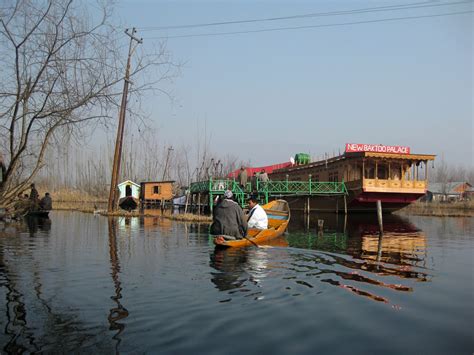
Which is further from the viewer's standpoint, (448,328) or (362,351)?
(448,328)

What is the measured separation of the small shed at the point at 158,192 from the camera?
49125mm

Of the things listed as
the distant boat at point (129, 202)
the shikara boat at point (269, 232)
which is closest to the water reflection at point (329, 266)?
the shikara boat at point (269, 232)

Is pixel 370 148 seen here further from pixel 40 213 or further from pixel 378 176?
pixel 40 213

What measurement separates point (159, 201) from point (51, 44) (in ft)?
132

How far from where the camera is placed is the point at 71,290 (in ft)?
25.5

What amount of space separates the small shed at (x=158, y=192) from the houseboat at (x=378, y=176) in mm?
16771

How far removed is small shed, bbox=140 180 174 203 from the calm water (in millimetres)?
35618

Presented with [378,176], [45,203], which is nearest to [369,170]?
[378,176]

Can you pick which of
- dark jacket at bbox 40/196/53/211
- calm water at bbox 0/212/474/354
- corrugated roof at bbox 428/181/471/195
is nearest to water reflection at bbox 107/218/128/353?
calm water at bbox 0/212/474/354

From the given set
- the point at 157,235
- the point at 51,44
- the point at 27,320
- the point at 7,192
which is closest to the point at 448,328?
the point at 27,320

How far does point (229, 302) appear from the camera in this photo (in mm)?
7266

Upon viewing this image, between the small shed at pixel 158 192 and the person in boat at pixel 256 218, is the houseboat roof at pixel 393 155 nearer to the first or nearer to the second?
the small shed at pixel 158 192

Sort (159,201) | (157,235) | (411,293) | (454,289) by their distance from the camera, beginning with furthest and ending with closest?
(159,201) → (157,235) → (454,289) → (411,293)

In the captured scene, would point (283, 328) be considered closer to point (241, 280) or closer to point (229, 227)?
point (241, 280)
